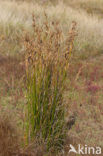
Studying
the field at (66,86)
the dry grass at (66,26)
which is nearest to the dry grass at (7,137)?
the field at (66,86)

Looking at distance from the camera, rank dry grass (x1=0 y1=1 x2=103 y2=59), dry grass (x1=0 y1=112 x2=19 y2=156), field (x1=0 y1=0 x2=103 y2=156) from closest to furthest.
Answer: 1. dry grass (x1=0 y1=112 x2=19 y2=156)
2. field (x1=0 y1=0 x2=103 y2=156)
3. dry grass (x1=0 y1=1 x2=103 y2=59)

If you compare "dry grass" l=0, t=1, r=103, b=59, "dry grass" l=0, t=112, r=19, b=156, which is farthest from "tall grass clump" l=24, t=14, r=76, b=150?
"dry grass" l=0, t=1, r=103, b=59

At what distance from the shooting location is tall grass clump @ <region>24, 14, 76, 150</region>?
9.91 feet

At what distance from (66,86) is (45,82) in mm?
1076

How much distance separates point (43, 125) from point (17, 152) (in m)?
0.41

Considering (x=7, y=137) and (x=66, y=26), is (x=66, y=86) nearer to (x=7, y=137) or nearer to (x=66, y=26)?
(x=7, y=137)

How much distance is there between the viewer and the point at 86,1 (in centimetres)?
1870

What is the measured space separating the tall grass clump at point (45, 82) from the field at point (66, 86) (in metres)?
0.05

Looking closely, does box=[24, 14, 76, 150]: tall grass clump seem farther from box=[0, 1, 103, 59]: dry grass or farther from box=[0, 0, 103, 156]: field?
box=[0, 1, 103, 59]: dry grass

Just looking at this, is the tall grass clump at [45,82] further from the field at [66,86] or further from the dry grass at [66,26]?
the dry grass at [66,26]

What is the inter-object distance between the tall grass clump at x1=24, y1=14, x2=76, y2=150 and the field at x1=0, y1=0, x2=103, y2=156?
0.16ft

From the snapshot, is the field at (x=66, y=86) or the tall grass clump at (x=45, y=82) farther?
the field at (x=66, y=86)

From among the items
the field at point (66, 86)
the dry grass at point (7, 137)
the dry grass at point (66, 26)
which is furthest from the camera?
the dry grass at point (66, 26)

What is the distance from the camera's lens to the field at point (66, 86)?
127 inches
